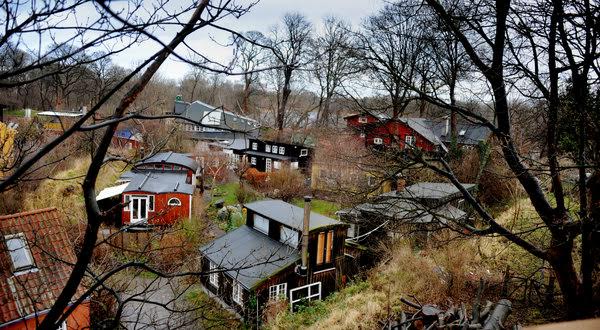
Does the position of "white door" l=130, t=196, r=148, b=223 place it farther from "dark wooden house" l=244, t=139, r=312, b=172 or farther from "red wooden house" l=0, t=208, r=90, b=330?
"dark wooden house" l=244, t=139, r=312, b=172

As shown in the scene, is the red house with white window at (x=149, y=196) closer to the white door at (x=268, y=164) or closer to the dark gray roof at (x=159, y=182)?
the dark gray roof at (x=159, y=182)

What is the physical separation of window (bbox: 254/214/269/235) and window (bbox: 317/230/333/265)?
2.23 metres

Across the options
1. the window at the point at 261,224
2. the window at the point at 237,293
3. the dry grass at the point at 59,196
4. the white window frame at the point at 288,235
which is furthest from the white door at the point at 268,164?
the window at the point at 237,293

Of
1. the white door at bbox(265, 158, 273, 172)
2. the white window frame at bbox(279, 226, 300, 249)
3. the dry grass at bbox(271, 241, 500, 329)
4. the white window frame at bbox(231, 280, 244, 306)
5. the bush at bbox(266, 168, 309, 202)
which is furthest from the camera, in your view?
the white door at bbox(265, 158, 273, 172)

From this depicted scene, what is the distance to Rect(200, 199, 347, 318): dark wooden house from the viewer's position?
40.1ft

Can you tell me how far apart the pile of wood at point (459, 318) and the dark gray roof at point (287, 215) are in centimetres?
579

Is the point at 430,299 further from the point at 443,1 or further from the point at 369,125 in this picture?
the point at 443,1

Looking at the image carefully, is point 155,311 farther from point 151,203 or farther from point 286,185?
point 286,185

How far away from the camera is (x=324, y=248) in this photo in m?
13.8

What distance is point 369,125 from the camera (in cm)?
595

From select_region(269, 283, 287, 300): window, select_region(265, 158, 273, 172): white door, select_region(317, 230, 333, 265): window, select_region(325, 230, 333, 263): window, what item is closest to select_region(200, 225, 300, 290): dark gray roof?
select_region(269, 283, 287, 300): window

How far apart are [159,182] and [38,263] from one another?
41.5 ft

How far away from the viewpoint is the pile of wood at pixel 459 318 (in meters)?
6.05

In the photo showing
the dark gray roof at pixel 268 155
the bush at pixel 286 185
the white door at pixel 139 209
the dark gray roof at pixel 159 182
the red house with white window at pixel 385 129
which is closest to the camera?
the red house with white window at pixel 385 129
